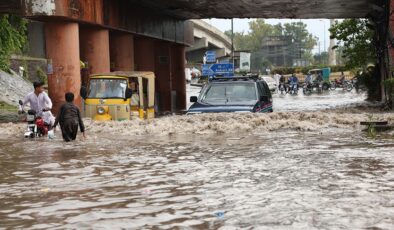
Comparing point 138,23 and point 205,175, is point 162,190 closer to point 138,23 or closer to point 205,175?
point 205,175

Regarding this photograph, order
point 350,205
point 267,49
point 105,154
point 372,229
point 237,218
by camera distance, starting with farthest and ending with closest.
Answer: point 267,49 < point 105,154 < point 350,205 < point 237,218 < point 372,229

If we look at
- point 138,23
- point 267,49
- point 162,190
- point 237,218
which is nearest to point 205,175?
point 162,190

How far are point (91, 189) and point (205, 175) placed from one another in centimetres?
180

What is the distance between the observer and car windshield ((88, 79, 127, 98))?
19031 millimetres

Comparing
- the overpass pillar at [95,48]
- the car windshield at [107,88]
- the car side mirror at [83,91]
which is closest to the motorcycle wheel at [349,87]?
the overpass pillar at [95,48]

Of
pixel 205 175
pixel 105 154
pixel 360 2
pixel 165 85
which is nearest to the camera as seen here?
pixel 205 175

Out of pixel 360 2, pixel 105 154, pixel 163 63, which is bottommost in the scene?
pixel 105 154

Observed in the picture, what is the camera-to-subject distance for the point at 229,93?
690 inches

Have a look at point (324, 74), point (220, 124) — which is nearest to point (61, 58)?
point (220, 124)

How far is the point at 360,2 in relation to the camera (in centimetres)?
2666

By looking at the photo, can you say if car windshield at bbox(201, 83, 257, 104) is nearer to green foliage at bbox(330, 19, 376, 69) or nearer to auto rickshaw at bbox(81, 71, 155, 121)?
auto rickshaw at bbox(81, 71, 155, 121)

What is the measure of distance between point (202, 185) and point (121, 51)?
21.0m

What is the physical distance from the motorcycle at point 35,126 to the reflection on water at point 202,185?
5.34 feet

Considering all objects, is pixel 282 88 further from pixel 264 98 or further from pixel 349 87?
pixel 264 98
